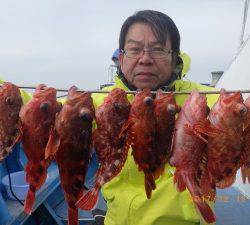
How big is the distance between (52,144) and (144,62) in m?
1.53

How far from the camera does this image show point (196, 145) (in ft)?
10.6

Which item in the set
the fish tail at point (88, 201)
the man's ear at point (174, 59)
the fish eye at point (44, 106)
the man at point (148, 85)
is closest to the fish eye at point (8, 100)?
the fish eye at point (44, 106)

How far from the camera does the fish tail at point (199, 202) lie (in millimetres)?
2941

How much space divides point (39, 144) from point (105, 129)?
1.76 feet

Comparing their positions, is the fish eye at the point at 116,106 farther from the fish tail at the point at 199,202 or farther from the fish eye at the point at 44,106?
the fish tail at the point at 199,202

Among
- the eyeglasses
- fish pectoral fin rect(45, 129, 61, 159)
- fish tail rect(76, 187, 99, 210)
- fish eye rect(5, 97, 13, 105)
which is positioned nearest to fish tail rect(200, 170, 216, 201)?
fish tail rect(76, 187, 99, 210)

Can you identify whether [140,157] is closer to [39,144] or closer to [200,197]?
[200,197]

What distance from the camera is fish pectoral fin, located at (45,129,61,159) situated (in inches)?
122

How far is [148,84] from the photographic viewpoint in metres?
4.44

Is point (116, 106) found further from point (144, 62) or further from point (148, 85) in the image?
point (148, 85)

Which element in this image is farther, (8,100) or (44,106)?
(8,100)

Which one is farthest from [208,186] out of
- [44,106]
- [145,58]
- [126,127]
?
[145,58]

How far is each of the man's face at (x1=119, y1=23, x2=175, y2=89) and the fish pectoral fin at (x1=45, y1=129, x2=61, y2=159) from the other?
141cm

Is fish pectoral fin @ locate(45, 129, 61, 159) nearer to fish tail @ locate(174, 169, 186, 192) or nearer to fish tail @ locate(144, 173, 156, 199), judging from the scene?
fish tail @ locate(144, 173, 156, 199)
